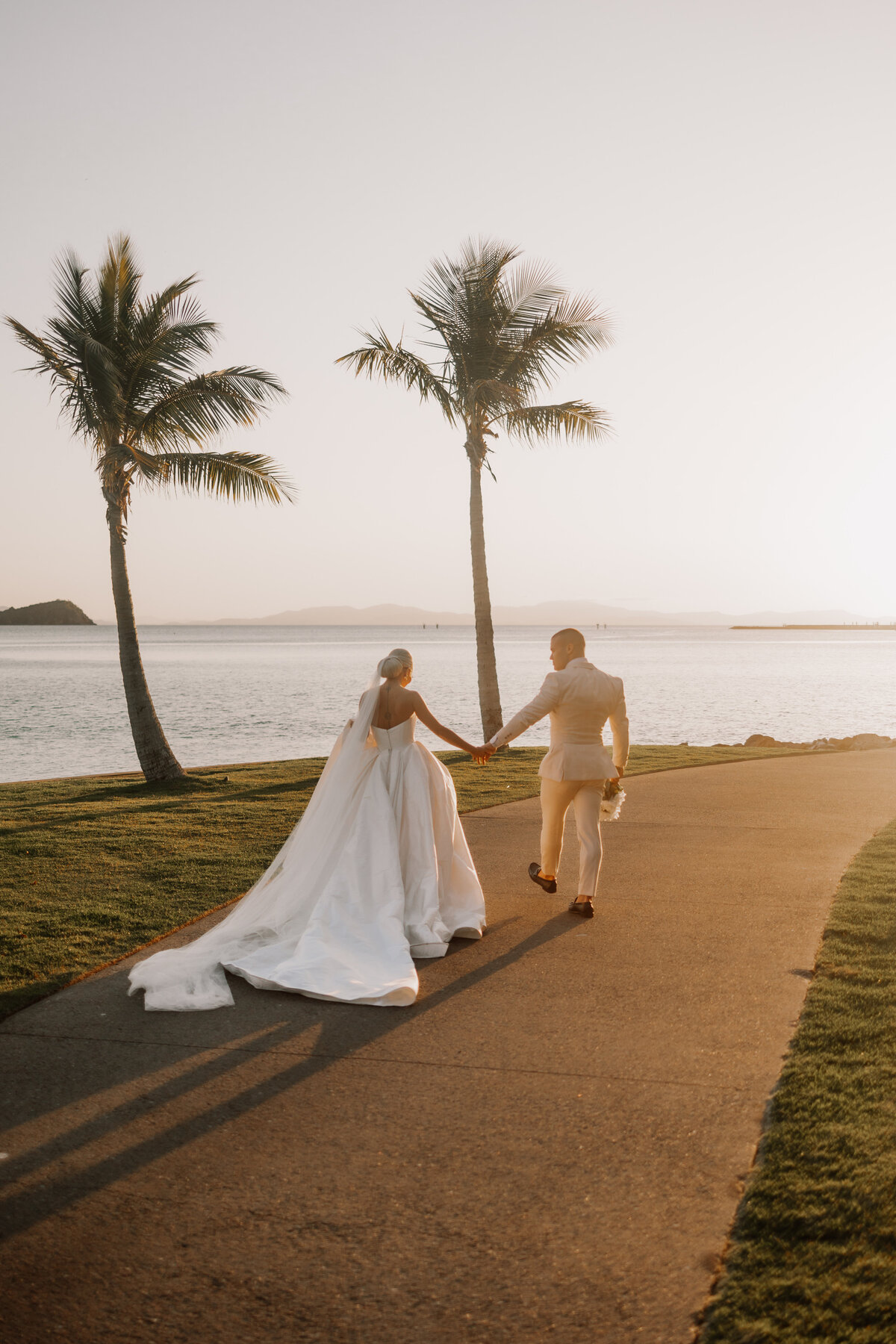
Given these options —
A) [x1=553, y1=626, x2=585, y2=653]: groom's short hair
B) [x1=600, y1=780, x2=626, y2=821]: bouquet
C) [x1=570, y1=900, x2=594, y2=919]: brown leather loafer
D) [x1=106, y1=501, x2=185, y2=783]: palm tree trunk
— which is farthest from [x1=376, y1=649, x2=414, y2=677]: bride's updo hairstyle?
[x1=106, y1=501, x2=185, y2=783]: palm tree trunk

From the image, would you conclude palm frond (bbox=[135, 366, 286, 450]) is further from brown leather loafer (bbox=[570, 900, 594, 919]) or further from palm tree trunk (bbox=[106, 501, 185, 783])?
brown leather loafer (bbox=[570, 900, 594, 919])

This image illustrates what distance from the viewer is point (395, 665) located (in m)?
6.81

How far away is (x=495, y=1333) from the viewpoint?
2648 millimetres

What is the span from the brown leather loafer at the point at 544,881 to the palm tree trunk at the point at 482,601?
10.3 meters

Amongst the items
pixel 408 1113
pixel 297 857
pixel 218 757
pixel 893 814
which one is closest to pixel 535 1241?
pixel 408 1113

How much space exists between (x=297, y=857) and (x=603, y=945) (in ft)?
6.91

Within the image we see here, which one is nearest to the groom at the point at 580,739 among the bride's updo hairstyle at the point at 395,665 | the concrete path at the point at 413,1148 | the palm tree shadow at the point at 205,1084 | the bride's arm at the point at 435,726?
the bride's arm at the point at 435,726

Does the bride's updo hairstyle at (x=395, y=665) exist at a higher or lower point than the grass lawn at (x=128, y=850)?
higher

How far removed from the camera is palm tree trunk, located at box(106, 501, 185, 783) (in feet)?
49.1

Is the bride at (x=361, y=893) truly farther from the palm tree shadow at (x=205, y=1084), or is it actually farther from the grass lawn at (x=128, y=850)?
the grass lawn at (x=128, y=850)

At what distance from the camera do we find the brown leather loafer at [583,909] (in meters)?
6.83

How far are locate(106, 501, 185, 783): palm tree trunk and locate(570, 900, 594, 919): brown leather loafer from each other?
961 centimetres

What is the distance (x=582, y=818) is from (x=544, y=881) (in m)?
0.70

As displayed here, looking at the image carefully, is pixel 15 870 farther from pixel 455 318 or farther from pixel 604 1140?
pixel 455 318
